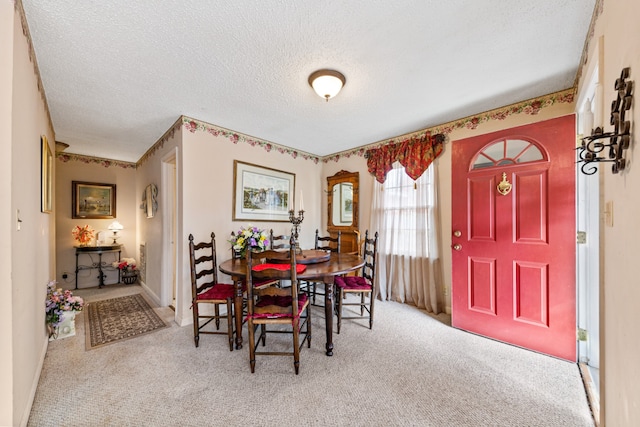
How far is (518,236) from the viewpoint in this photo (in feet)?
7.45

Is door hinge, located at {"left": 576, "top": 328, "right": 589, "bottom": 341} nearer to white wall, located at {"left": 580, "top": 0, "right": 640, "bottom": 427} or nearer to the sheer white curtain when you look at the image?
white wall, located at {"left": 580, "top": 0, "right": 640, "bottom": 427}

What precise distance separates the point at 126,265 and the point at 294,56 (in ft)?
15.6

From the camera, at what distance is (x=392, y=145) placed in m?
3.57

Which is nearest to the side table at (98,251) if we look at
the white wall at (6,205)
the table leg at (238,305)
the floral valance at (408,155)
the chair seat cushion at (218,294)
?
the chair seat cushion at (218,294)

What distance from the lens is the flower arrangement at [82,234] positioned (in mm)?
4305

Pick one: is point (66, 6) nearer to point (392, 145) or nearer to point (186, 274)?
point (186, 274)

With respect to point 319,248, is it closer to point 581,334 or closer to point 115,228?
point 581,334

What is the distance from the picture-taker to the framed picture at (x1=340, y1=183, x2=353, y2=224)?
4.16m

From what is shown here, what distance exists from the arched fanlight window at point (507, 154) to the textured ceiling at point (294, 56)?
0.50 m

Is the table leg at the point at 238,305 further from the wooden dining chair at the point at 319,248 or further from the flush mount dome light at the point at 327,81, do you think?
the flush mount dome light at the point at 327,81

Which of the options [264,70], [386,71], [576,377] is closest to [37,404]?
[264,70]

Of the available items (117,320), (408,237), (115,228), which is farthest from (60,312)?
(408,237)

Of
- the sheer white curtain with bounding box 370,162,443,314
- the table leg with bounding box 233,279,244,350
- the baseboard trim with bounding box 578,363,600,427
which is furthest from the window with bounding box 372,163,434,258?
the table leg with bounding box 233,279,244,350

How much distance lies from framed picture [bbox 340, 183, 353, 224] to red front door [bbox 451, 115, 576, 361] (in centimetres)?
176
